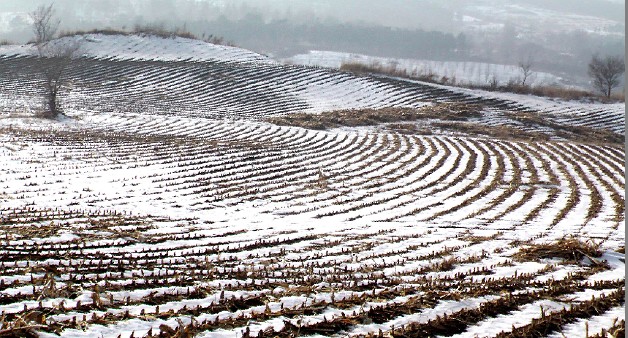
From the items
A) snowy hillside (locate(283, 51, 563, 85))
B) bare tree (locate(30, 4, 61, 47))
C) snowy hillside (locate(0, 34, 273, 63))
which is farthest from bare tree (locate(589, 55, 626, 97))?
bare tree (locate(30, 4, 61, 47))

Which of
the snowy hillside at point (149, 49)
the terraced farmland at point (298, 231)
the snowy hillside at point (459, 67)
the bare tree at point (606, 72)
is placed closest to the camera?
the terraced farmland at point (298, 231)

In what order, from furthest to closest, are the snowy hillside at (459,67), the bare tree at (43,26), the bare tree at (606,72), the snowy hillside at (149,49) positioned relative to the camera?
the snowy hillside at (459,67) → the bare tree at (606,72) → the snowy hillside at (149,49) → the bare tree at (43,26)

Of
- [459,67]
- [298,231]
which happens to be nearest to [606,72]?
[459,67]

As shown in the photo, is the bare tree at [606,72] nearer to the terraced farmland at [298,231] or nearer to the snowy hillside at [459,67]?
the snowy hillside at [459,67]

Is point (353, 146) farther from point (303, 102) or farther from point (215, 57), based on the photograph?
point (215, 57)

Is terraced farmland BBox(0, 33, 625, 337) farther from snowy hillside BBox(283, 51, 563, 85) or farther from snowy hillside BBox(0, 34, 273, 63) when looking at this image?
snowy hillside BBox(283, 51, 563, 85)

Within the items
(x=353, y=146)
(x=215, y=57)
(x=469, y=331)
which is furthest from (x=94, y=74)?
(x=469, y=331)

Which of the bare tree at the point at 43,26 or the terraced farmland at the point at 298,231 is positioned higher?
the bare tree at the point at 43,26

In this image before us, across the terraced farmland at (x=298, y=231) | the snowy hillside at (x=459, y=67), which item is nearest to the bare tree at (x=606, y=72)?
the snowy hillside at (x=459, y=67)
